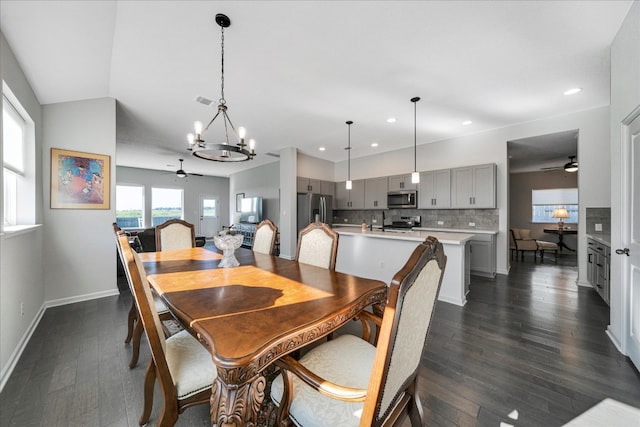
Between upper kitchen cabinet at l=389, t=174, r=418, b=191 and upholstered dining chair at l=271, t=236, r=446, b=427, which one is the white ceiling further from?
upholstered dining chair at l=271, t=236, r=446, b=427

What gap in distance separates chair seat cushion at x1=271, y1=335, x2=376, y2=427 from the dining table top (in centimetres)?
19

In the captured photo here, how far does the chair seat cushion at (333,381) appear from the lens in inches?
35.5

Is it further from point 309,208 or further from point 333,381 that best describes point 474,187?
point 333,381

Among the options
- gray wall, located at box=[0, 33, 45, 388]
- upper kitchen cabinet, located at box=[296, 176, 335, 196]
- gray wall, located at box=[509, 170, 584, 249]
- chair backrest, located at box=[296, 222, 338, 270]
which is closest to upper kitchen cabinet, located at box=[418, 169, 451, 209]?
upper kitchen cabinet, located at box=[296, 176, 335, 196]

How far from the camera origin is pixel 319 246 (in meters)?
2.28

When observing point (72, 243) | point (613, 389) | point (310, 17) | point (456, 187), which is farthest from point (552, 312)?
point (72, 243)

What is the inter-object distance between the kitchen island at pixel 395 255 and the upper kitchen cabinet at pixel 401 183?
190 cm

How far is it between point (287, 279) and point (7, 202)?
3.23 m

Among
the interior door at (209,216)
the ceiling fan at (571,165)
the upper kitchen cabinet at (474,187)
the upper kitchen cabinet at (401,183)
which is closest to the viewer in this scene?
the upper kitchen cabinet at (474,187)

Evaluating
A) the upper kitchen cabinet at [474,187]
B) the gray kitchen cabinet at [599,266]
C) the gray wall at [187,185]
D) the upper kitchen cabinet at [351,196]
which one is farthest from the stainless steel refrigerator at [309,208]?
the gray wall at [187,185]

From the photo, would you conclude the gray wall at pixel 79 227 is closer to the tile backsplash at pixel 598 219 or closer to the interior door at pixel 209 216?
the interior door at pixel 209 216

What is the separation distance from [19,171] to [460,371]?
183 inches

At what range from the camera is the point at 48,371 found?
1.81 metres

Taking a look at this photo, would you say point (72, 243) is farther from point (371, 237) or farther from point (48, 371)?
point (371, 237)
